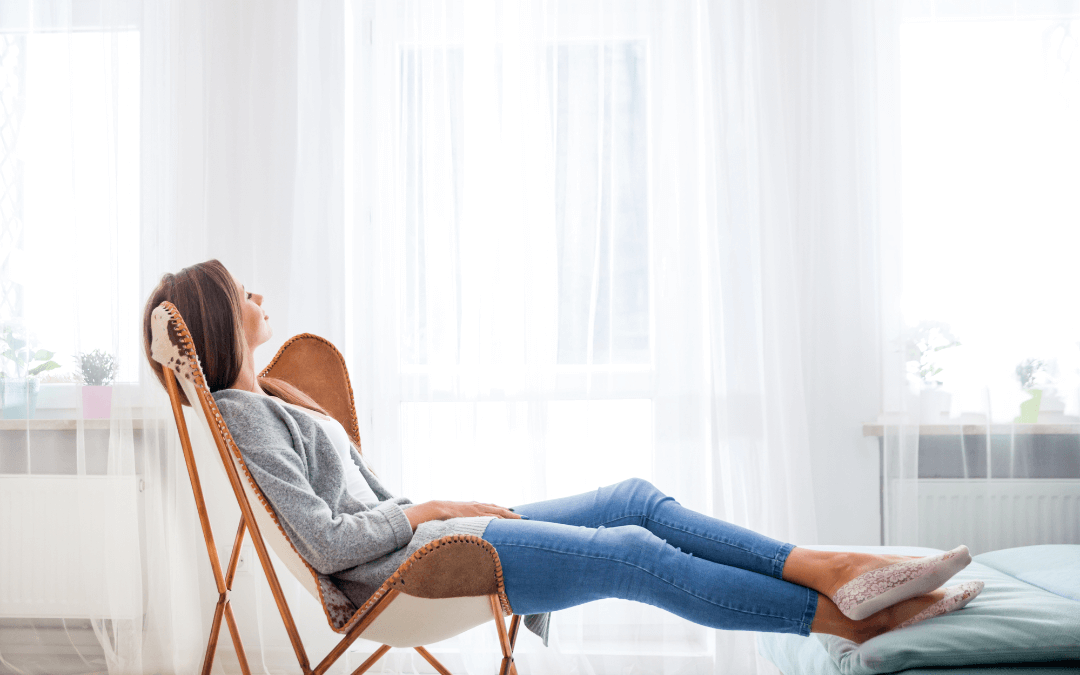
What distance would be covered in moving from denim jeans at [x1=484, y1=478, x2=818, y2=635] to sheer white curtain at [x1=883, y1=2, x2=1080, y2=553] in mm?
1015

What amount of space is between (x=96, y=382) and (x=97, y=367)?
45 mm

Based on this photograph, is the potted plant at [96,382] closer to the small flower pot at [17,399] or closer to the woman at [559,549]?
the small flower pot at [17,399]

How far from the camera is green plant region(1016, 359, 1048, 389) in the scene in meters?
2.11

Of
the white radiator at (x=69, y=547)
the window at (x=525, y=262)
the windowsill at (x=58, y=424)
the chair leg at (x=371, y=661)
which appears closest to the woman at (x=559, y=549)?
the chair leg at (x=371, y=661)

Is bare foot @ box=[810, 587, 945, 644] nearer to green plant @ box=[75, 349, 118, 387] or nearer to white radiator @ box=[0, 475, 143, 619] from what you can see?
white radiator @ box=[0, 475, 143, 619]

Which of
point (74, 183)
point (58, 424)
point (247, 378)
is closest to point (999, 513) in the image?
point (247, 378)

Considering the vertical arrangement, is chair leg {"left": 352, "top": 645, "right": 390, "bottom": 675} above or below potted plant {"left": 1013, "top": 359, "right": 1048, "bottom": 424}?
below

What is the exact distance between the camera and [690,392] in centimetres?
215

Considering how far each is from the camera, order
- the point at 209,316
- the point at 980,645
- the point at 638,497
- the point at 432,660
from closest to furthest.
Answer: the point at 980,645 < the point at 209,316 < the point at 638,497 < the point at 432,660

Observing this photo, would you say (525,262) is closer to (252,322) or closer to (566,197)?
(566,197)

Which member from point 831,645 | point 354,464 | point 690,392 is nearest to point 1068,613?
point 831,645

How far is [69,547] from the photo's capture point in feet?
7.02

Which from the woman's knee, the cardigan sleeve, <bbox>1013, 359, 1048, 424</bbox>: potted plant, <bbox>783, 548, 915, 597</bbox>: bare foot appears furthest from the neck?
<bbox>1013, 359, 1048, 424</bbox>: potted plant

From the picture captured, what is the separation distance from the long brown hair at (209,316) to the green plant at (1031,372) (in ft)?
6.83
